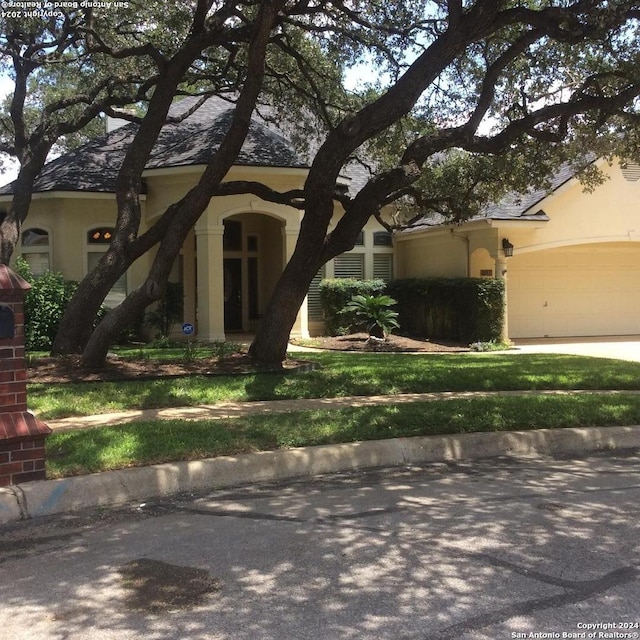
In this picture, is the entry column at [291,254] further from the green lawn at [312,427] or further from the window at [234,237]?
the green lawn at [312,427]

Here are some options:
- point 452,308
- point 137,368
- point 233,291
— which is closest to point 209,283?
point 233,291

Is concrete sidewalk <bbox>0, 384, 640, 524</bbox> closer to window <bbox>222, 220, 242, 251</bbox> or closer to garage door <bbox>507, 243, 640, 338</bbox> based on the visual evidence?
garage door <bbox>507, 243, 640, 338</bbox>

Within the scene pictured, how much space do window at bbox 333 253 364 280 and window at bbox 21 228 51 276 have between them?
7.67 metres

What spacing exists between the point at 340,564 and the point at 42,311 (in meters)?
12.1

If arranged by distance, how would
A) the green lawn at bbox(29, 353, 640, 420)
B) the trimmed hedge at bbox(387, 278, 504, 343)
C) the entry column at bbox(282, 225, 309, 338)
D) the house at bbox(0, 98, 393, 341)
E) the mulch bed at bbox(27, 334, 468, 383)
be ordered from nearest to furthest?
the green lawn at bbox(29, 353, 640, 420), the mulch bed at bbox(27, 334, 468, 383), the house at bbox(0, 98, 393, 341), the trimmed hedge at bbox(387, 278, 504, 343), the entry column at bbox(282, 225, 309, 338)

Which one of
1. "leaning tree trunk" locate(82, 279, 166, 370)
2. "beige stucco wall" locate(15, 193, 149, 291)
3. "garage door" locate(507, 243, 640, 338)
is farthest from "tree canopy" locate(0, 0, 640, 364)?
"garage door" locate(507, 243, 640, 338)

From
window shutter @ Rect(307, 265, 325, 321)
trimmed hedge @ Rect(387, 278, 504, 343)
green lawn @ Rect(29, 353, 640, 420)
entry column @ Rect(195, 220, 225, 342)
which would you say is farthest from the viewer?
window shutter @ Rect(307, 265, 325, 321)

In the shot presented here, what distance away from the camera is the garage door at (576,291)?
1955 centimetres

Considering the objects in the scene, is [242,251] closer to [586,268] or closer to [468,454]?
[586,268]

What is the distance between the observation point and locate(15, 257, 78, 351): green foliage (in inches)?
567

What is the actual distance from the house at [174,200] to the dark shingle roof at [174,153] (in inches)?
1.0

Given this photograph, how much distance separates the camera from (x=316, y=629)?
3287 millimetres

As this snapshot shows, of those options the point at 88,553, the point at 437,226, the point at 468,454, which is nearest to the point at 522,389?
the point at 468,454

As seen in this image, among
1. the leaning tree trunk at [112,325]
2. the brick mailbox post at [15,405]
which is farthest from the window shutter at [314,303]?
the brick mailbox post at [15,405]
